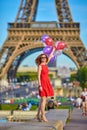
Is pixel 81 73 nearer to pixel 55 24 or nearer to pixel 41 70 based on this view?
pixel 55 24

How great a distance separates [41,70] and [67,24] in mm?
49154

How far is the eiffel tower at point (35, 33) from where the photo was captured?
55.9 meters

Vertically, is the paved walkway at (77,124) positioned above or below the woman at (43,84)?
below

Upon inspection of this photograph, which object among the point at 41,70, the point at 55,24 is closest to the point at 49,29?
the point at 55,24

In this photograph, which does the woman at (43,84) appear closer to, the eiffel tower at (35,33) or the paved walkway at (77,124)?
the paved walkway at (77,124)

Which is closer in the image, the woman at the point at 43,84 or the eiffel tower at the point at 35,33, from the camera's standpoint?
the woman at the point at 43,84

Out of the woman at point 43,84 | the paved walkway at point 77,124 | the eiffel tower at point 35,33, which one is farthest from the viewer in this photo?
the eiffel tower at point 35,33

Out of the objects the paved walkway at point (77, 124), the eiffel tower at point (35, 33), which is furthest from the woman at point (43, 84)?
the eiffel tower at point (35, 33)

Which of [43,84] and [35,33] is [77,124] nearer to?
[43,84]

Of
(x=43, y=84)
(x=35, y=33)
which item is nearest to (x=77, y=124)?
(x=43, y=84)

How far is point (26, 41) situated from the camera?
58.1 m

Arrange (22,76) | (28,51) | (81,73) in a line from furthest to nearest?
1. (22,76)
2. (81,73)
3. (28,51)

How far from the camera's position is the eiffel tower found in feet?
183

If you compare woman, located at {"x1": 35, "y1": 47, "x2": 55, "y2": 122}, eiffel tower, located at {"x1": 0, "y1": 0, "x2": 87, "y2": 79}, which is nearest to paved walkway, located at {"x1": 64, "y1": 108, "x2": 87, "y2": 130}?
woman, located at {"x1": 35, "y1": 47, "x2": 55, "y2": 122}
